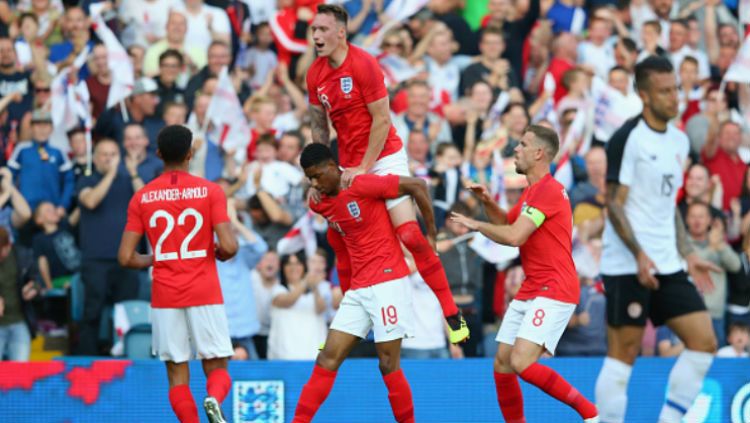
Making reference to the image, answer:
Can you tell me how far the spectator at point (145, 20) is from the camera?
663 inches

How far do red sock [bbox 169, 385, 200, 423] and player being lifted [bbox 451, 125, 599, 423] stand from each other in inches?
92.7

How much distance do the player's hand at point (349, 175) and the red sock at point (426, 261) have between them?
53cm

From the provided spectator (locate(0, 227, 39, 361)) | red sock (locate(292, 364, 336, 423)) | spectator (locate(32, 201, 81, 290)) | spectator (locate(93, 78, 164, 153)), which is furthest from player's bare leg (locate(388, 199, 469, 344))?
spectator (locate(93, 78, 164, 153))

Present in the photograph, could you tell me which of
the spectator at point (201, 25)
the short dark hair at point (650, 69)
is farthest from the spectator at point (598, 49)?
the short dark hair at point (650, 69)

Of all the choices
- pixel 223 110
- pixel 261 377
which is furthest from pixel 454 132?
pixel 261 377

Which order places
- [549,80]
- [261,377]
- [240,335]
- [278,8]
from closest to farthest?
[261,377], [240,335], [549,80], [278,8]

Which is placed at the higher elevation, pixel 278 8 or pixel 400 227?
pixel 278 8

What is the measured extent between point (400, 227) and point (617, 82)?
7.00 meters

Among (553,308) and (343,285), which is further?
(343,285)

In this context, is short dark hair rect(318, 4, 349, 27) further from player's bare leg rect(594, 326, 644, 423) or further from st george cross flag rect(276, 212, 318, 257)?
st george cross flag rect(276, 212, 318, 257)

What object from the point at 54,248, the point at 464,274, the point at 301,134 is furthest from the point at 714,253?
the point at 54,248

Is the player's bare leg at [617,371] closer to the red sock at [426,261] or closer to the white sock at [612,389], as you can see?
the white sock at [612,389]

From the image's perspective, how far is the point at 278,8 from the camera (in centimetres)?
1728

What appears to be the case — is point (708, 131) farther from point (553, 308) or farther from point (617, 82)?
point (553, 308)
